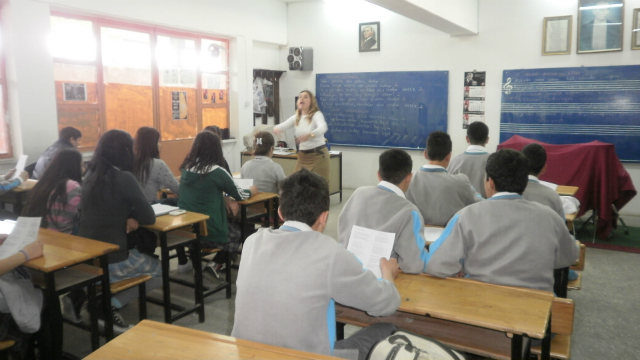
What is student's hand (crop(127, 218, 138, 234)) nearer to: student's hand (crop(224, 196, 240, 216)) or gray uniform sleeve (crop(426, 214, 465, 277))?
student's hand (crop(224, 196, 240, 216))

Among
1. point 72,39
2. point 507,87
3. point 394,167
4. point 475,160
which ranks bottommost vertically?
point 475,160

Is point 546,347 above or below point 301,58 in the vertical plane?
below

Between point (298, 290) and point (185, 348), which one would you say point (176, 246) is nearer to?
point (185, 348)

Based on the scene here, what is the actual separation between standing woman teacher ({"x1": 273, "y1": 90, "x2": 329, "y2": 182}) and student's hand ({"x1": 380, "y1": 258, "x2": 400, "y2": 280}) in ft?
11.5

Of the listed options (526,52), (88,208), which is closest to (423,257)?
(88,208)

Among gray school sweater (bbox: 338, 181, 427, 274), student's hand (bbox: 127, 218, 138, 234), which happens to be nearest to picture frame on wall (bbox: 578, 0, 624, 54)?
gray school sweater (bbox: 338, 181, 427, 274)

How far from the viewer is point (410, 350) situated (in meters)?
1.51

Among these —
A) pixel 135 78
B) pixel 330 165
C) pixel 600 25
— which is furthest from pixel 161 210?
pixel 600 25

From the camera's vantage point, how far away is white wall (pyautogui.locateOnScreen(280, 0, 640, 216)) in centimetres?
623

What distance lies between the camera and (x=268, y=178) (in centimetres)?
426

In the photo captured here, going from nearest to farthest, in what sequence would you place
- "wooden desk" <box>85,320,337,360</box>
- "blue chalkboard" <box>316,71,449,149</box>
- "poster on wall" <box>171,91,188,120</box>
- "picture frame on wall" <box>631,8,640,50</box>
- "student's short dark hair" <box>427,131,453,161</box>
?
"wooden desk" <box>85,320,337,360</box> → "student's short dark hair" <box>427,131,453,161</box> → "picture frame on wall" <box>631,8,640,50</box> → "poster on wall" <box>171,91,188,120</box> → "blue chalkboard" <box>316,71,449,149</box>

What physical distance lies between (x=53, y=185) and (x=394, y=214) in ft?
6.50

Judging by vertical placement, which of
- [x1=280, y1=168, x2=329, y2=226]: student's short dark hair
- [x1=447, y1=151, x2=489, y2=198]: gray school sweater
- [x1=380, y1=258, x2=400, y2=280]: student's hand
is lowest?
[x1=380, y1=258, x2=400, y2=280]: student's hand

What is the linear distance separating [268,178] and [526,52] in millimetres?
4225
